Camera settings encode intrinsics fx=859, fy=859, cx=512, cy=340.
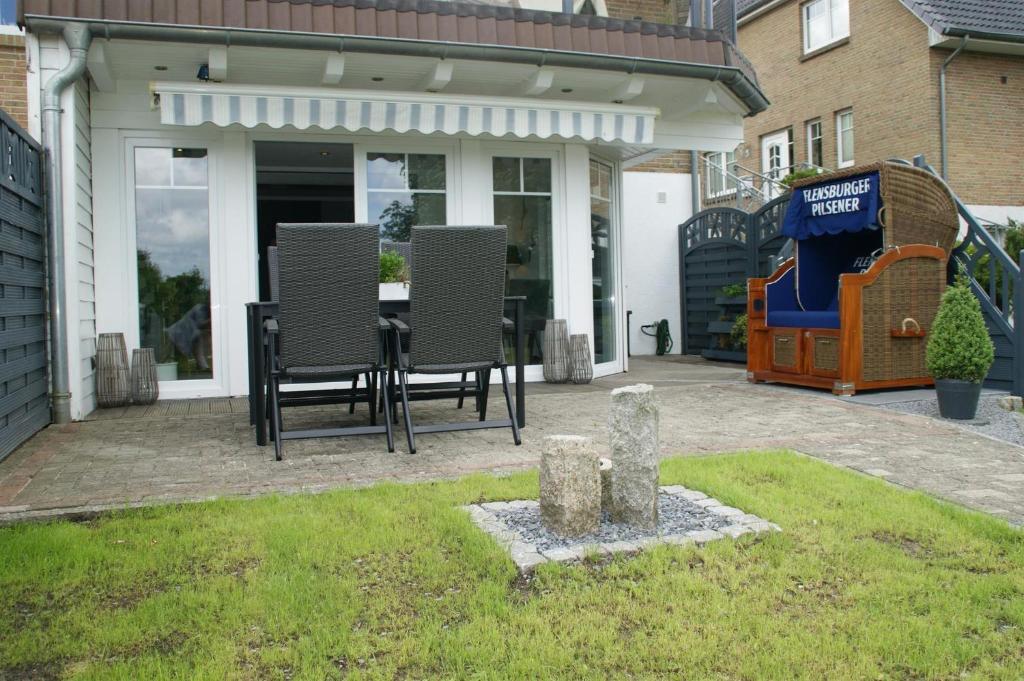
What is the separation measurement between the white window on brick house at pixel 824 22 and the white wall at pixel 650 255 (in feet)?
21.8

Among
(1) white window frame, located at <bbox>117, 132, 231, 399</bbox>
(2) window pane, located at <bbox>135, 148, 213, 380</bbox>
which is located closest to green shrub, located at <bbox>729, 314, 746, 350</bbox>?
(1) white window frame, located at <bbox>117, 132, 231, 399</bbox>

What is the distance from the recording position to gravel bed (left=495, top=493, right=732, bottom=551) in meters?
3.15

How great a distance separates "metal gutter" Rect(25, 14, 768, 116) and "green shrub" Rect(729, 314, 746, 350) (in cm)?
379

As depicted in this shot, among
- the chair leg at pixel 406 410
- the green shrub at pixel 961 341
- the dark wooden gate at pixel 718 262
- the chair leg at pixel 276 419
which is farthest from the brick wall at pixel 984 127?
the chair leg at pixel 276 419

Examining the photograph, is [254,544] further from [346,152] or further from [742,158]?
[742,158]

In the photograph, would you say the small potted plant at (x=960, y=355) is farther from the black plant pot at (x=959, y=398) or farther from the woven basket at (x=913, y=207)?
the woven basket at (x=913, y=207)

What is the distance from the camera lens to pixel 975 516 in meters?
3.44

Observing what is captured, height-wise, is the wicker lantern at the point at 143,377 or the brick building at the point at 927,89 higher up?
the brick building at the point at 927,89

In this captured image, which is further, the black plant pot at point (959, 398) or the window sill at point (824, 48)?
the window sill at point (824, 48)

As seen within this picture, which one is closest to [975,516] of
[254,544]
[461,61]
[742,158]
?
[254,544]

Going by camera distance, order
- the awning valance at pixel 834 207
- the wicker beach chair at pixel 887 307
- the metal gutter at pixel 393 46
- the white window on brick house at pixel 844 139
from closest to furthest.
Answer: the metal gutter at pixel 393 46 < the wicker beach chair at pixel 887 307 < the awning valance at pixel 834 207 < the white window on brick house at pixel 844 139

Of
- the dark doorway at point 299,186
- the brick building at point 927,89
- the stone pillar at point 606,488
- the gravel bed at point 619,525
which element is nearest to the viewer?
the gravel bed at point 619,525

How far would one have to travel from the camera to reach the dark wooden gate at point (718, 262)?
11547mm

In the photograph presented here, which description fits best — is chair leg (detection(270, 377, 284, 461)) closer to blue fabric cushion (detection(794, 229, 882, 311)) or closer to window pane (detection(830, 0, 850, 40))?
blue fabric cushion (detection(794, 229, 882, 311))
